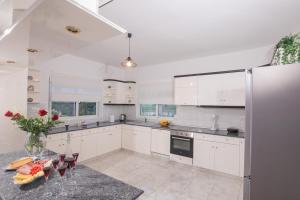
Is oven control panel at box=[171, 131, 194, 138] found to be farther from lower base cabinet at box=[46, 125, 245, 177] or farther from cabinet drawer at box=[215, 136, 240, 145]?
cabinet drawer at box=[215, 136, 240, 145]

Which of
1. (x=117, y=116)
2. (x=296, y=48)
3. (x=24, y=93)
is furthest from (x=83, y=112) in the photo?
(x=296, y=48)

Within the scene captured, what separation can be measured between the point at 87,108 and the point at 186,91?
289 cm

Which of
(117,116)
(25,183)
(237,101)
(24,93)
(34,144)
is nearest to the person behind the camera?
(25,183)

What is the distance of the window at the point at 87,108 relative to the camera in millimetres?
4403

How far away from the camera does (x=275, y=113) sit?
134 cm

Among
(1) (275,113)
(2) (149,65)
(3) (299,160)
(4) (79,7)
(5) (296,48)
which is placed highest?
(2) (149,65)

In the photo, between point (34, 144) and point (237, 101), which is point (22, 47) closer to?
point (34, 144)

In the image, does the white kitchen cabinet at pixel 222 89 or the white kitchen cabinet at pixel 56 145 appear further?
the white kitchen cabinet at pixel 222 89

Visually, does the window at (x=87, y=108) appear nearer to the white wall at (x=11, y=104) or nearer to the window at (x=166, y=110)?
the window at (x=166, y=110)

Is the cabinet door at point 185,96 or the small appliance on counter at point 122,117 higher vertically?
the cabinet door at point 185,96

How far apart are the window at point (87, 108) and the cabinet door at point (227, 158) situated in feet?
11.6

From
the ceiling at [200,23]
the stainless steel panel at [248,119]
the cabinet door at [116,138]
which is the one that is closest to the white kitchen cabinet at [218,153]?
the stainless steel panel at [248,119]

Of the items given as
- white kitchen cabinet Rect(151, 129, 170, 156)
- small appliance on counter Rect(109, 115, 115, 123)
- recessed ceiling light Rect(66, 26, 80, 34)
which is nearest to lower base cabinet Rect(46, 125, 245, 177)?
white kitchen cabinet Rect(151, 129, 170, 156)

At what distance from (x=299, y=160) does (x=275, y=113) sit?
0.39 metres
